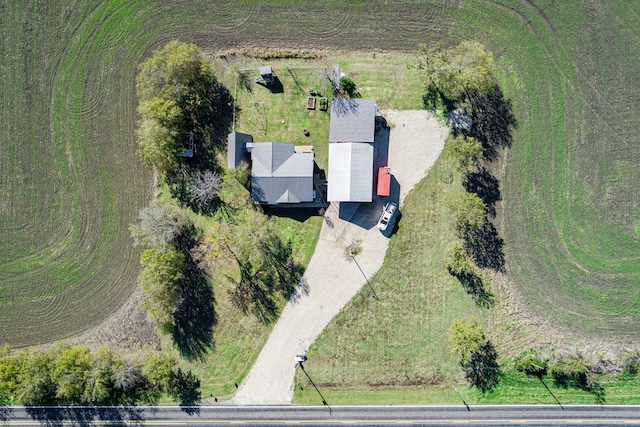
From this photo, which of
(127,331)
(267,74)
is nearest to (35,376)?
(127,331)

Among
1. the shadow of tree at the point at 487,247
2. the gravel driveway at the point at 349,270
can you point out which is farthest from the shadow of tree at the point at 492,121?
the shadow of tree at the point at 487,247

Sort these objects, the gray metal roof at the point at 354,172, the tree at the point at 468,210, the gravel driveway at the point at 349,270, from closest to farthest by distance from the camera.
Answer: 1. the tree at the point at 468,210
2. the gray metal roof at the point at 354,172
3. the gravel driveway at the point at 349,270

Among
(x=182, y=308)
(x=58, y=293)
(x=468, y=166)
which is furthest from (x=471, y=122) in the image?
(x=58, y=293)

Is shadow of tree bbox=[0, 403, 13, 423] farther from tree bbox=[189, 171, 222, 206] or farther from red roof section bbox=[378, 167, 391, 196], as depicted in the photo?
red roof section bbox=[378, 167, 391, 196]

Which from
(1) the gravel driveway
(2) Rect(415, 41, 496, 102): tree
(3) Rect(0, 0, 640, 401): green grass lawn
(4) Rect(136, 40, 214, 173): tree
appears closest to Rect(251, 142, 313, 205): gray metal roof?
(3) Rect(0, 0, 640, 401): green grass lawn

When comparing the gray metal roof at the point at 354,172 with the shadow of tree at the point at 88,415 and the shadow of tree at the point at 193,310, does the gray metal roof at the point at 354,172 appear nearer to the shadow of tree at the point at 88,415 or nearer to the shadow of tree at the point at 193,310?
the shadow of tree at the point at 193,310

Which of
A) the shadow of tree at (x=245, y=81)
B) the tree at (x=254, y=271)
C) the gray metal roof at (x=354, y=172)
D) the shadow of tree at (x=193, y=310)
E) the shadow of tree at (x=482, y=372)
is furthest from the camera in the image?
the shadow of tree at (x=245, y=81)
